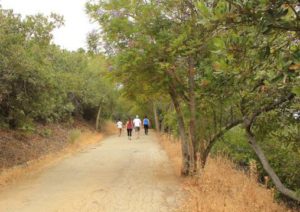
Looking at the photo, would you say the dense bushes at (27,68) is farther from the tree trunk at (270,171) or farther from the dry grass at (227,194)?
the tree trunk at (270,171)

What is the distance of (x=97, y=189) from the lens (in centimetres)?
1052

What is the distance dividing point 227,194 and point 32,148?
13.0 meters

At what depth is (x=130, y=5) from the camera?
1085 centimetres

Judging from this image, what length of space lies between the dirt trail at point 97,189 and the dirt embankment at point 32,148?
0.72m

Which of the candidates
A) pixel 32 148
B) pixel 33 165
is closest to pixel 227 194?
pixel 33 165

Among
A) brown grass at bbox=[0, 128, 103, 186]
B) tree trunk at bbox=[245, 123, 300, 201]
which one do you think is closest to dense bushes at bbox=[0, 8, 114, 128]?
brown grass at bbox=[0, 128, 103, 186]

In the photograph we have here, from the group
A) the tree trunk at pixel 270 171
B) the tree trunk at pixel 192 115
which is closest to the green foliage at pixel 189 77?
the tree trunk at pixel 192 115

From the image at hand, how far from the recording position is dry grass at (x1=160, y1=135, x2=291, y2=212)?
7930mm

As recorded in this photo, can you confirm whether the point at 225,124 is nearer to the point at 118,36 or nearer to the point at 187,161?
the point at 187,161

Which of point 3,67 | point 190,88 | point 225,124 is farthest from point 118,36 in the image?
point 225,124

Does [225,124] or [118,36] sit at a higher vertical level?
[118,36]

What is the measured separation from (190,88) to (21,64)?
4800 mm

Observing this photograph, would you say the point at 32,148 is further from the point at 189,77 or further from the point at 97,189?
the point at 189,77

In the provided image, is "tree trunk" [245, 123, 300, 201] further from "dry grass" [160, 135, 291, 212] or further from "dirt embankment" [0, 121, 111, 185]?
"dirt embankment" [0, 121, 111, 185]
